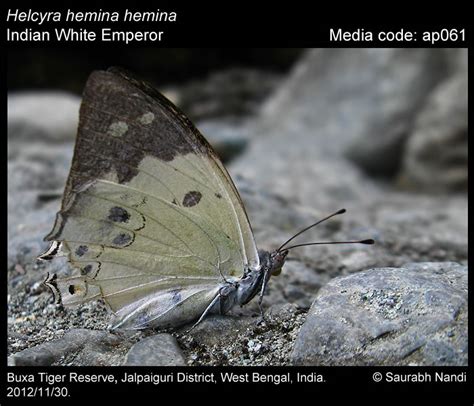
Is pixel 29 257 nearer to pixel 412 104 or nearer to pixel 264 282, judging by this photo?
pixel 264 282

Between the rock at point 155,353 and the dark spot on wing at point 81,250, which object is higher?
the dark spot on wing at point 81,250

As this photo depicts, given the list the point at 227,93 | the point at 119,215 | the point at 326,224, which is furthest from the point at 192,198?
the point at 227,93

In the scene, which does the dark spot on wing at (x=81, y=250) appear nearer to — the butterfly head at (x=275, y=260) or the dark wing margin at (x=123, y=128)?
the dark wing margin at (x=123, y=128)

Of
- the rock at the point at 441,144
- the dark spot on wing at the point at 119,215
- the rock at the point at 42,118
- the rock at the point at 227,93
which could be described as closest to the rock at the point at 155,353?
the dark spot on wing at the point at 119,215

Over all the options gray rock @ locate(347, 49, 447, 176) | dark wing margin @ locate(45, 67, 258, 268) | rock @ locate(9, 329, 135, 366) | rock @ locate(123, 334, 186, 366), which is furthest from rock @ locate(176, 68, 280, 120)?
rock @ locate(123, 334, 186, 366)

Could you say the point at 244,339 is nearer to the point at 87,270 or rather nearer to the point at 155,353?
the point at 155,353

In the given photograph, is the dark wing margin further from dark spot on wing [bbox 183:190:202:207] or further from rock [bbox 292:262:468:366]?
rock [bbox 292:262:468:366]

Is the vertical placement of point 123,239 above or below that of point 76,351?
above
